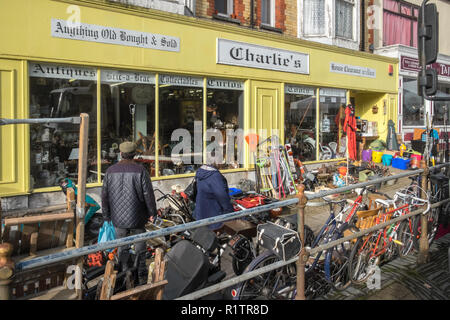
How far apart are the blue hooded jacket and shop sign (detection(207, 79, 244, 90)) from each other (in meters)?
4.31

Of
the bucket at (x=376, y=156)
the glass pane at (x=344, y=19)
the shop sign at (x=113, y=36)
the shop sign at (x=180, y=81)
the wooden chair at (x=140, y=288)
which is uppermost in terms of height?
the glass pane at (x=344, y=19)

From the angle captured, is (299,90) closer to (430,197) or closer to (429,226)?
(430,197)

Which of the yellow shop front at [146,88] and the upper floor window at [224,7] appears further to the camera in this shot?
the upper floor window at [224,7]

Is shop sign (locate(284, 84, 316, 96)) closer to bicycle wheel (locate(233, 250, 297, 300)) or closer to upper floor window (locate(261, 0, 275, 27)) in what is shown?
upper floor window (locate(261, 0, 275, 27))

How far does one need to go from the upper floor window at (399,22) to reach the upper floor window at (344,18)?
8.75 ft

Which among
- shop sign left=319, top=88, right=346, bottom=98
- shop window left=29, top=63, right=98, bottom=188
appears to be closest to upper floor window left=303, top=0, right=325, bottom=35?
shop sign left=319, top=88, right=346, bottom=98

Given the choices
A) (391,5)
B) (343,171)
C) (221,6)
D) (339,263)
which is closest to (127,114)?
(221,6)

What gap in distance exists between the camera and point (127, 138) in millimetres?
8078

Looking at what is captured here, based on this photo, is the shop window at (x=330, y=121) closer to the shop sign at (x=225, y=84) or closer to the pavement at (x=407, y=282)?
the shop sign at (x=225, y=84)

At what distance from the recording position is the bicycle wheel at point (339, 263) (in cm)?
438

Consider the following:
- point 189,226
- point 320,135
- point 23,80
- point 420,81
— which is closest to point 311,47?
point 320,135

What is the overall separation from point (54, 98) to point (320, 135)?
8229mm

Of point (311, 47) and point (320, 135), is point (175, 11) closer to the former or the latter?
point (311, 47)

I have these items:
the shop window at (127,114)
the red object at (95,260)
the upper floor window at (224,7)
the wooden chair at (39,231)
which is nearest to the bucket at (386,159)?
the upper floor window at (224,7)
